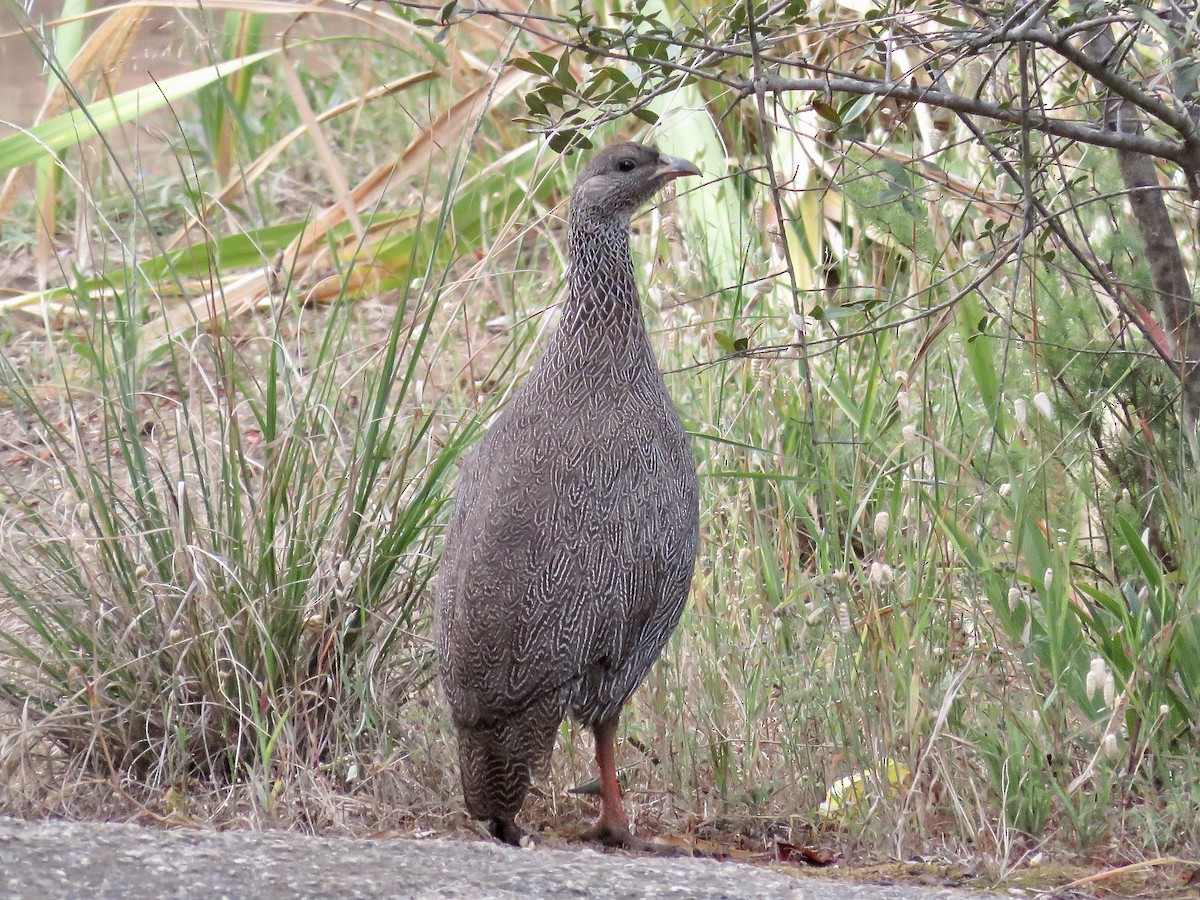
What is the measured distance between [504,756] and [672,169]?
5.24 ft

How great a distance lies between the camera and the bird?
353cm

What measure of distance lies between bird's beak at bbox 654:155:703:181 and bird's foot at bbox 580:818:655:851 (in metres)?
1.64

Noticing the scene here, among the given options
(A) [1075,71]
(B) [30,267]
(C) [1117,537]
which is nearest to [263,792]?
(C) [1117,537]

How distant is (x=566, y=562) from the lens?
3574mm

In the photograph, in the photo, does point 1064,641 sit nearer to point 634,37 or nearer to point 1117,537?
point 1117,537

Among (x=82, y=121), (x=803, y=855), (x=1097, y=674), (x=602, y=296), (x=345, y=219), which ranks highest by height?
(x=82, y=121)

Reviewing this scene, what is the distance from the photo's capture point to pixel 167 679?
392cm

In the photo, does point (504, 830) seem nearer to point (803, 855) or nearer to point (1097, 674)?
point (803, 855)

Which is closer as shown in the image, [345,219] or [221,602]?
[221,602]

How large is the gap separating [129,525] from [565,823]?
133 cm

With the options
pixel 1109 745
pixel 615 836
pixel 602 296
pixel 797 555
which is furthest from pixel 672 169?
pixel 1109 745

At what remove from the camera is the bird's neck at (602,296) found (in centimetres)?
399

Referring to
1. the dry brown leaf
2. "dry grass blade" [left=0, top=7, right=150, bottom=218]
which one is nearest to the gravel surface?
the dry brown leaf

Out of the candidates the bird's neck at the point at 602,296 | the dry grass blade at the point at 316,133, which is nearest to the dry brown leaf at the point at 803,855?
the bird's neck at the point at 602,296
